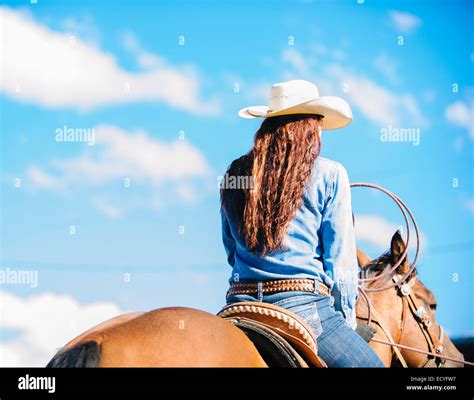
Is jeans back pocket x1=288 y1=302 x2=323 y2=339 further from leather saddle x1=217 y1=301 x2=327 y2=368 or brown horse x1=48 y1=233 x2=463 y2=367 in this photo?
brown horse x1=48 y1=233 x2=463 y2=367

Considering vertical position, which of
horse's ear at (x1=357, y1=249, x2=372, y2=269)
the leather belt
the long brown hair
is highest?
the long brown hair

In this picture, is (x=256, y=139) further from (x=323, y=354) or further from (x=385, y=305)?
(x=385, y=305)

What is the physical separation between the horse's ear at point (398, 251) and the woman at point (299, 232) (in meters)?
1.93

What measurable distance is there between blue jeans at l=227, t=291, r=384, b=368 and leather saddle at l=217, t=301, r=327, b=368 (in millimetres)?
82

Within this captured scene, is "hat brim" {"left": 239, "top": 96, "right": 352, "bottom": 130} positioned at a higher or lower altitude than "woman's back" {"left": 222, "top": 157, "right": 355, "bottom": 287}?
higher

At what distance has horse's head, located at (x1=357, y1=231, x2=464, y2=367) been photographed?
5.16 meters

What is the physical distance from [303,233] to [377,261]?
7.09ft

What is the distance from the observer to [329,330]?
3238 mm

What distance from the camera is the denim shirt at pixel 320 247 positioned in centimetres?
332

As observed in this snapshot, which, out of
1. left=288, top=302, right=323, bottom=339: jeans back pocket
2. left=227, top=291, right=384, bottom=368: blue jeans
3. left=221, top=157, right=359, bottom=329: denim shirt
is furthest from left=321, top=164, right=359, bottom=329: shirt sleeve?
left=288, top=302, right=323, bottom=339: jeans back pocket

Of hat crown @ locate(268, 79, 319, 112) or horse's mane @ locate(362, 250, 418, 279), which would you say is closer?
hat crown @ locate(268, 79, 319, 112)

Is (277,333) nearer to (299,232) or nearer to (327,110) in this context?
(299,232)

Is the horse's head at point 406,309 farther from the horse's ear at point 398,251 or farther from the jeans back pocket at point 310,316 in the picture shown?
the jeans back pocket at point 310,316
